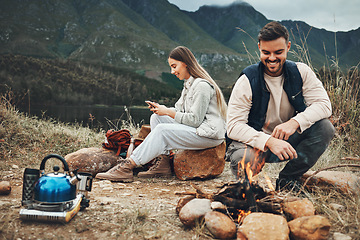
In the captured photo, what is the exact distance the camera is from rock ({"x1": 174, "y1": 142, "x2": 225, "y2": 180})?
11.8ft

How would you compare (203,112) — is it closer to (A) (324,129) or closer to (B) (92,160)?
(A) (324,129)

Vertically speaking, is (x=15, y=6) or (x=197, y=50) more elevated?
(x=15, y=6)

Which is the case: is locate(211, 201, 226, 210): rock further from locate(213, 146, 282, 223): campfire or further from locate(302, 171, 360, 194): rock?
locate(302, 171, 360, 194): rock

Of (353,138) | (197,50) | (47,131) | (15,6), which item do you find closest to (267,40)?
(353,138)

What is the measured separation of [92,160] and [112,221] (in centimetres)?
180

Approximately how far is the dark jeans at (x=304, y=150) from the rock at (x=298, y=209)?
0.47m

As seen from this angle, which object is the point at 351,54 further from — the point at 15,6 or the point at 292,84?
the point at 15,6

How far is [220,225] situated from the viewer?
1833mm

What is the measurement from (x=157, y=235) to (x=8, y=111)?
16.0 feet

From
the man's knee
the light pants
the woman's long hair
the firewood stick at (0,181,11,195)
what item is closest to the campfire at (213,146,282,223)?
the man's knee

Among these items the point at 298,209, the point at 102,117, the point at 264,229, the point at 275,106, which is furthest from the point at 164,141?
the point at 102,117

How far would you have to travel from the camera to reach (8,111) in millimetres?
5473

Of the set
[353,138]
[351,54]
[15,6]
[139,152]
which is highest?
[15,6]

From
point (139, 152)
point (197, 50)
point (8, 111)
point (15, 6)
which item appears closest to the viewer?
point (139, 152)
